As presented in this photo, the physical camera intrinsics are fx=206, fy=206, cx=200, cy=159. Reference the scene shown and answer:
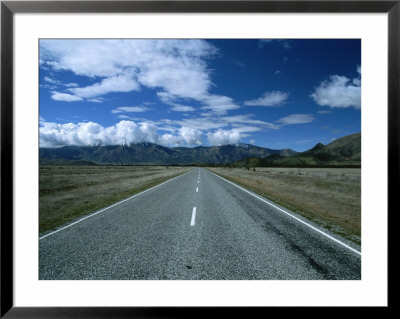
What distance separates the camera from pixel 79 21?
2.94 m

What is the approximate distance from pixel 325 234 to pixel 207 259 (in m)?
3.59

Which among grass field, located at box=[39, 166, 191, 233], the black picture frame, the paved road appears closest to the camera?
the black picture frame

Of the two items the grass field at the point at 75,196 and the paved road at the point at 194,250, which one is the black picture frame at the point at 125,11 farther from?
the paved road at the point at 194,250

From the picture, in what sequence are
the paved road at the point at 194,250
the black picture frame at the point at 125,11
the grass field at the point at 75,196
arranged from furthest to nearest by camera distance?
the grass field at the point at 75,196 → the paved road at the point at 194,250 → the black picture frame at the point at 125,11

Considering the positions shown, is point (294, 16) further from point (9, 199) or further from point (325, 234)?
point (325, 234)

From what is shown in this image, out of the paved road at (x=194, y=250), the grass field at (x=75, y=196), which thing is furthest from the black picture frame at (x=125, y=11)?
the paved road at (x=194, y=250)

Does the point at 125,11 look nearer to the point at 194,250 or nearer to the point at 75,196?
the point at 194,250

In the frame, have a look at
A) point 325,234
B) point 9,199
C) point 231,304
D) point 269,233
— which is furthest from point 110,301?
point 325,234

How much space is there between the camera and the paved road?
131 inches

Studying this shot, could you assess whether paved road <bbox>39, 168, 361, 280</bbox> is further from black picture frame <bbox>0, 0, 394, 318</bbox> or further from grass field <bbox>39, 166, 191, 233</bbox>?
grass field <bbox>39, 166, 191, 233</bbox>

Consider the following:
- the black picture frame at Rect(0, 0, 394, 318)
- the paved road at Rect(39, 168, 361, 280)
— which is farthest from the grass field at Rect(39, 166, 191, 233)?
the paved road at Rect(39, 168, 361, 280)

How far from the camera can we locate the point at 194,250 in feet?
14.1

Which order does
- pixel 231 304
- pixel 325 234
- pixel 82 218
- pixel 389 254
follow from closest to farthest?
pixel 231 304
pixel 389 254
pixel 325 234
pixel 82 218

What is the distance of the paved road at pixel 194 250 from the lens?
10.9 ft
